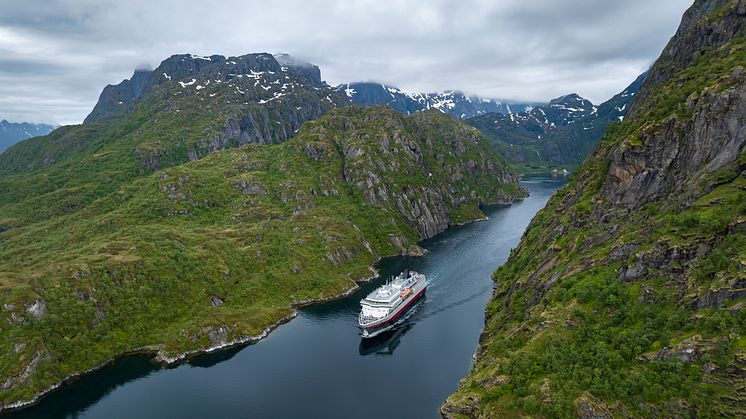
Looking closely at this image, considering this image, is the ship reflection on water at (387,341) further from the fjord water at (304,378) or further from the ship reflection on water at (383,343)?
the fjord water at (304,378)

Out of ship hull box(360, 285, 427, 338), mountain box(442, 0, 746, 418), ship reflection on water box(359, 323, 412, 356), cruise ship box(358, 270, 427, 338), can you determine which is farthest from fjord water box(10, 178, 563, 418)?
mountain box(442, 0, 746, 418)

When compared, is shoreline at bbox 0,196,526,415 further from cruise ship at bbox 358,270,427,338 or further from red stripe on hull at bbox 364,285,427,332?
red stripe on hull at bbox 364,285,427,332

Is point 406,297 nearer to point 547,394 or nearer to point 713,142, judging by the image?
point 547,394

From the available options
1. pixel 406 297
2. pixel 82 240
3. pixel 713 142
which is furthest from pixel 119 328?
pixel 713 142

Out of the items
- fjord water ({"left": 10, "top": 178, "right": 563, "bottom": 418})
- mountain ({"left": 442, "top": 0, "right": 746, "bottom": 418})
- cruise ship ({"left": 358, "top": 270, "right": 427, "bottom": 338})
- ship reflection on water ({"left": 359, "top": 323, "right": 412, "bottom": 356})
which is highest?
mountain ({"left": 442, "top": 0, "right": 746, "bottom": 418})

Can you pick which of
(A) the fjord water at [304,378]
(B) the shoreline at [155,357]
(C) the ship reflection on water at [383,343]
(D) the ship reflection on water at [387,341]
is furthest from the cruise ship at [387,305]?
(B) the shoreline at [155,357]
